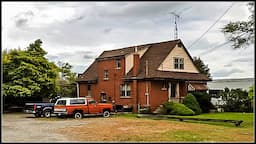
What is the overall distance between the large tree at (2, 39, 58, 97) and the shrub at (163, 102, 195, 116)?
10.9 metres

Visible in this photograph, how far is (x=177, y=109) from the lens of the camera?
31094 millimetres

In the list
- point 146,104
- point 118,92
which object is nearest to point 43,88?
point 118,92

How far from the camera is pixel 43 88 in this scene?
35.7m

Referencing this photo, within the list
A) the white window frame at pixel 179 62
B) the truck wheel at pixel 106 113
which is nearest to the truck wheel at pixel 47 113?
the truck wheel at pixel 106 113

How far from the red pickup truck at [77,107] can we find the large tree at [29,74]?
680cm

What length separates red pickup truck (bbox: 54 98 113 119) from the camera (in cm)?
2747

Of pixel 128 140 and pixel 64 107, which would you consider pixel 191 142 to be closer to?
pixel 128 140

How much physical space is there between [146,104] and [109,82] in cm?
523

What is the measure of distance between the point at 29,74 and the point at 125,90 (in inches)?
344

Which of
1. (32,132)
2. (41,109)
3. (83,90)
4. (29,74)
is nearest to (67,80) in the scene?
(83,90)

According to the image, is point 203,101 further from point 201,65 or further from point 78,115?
point 201,65

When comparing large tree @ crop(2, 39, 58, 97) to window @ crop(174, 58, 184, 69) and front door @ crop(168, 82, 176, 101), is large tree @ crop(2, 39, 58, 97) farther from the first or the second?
window @ crop(174, 58, 184, 69)

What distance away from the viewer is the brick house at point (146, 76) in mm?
33875

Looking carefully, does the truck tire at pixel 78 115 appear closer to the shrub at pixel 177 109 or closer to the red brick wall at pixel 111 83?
the red brick wall at pixel 111 83
